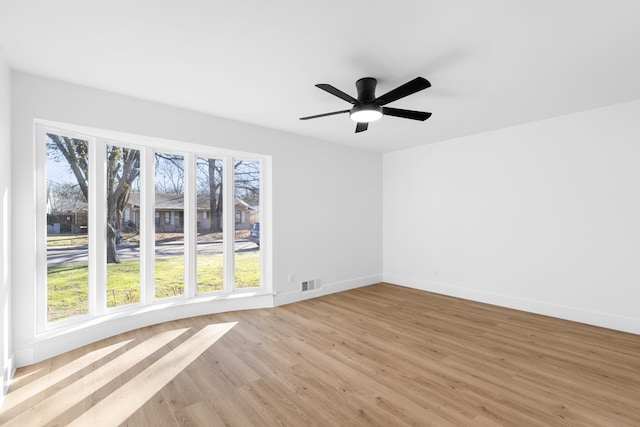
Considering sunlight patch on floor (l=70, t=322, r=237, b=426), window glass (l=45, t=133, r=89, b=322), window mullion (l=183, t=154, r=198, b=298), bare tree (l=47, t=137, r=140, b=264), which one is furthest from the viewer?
window mullion (l=183, t=154, r=198, b=298)

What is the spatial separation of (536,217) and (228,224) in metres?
4.21

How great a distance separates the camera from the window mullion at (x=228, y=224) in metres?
4.16

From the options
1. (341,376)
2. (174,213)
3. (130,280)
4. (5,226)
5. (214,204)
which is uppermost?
(214,204)

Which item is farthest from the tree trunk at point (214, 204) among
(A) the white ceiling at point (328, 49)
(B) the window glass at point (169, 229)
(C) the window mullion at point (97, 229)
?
(C) the window mullion at point (97, 229)

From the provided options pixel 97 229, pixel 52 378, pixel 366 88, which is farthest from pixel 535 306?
pixel 97 229

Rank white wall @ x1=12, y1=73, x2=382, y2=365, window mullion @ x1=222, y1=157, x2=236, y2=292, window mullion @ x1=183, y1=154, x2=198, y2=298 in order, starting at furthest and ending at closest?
window mullion @ x1=222, y1=157, x2=236, y2=292
window mullion @ x1=183, y1=154, x2=198, y2=298
white wall @ x1=12, y1=73, x2=382, y2=365

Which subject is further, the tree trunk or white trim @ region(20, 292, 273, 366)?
the tree trunk

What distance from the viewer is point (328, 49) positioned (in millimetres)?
2260

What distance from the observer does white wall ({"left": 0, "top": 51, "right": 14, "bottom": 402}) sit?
86.9 inches

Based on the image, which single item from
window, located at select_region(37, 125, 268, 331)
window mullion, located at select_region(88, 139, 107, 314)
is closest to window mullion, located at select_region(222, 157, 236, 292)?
window, located at select_region(37, 125, 268, 331)

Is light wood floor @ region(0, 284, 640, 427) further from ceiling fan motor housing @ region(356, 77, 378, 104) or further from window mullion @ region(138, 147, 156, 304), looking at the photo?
ceiling fan motor housing @ region(356, 77, 378, 104)

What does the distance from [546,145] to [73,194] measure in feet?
18.5

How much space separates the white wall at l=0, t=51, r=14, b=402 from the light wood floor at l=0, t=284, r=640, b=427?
0.24 meters

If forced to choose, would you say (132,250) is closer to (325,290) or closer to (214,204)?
(214,204)
